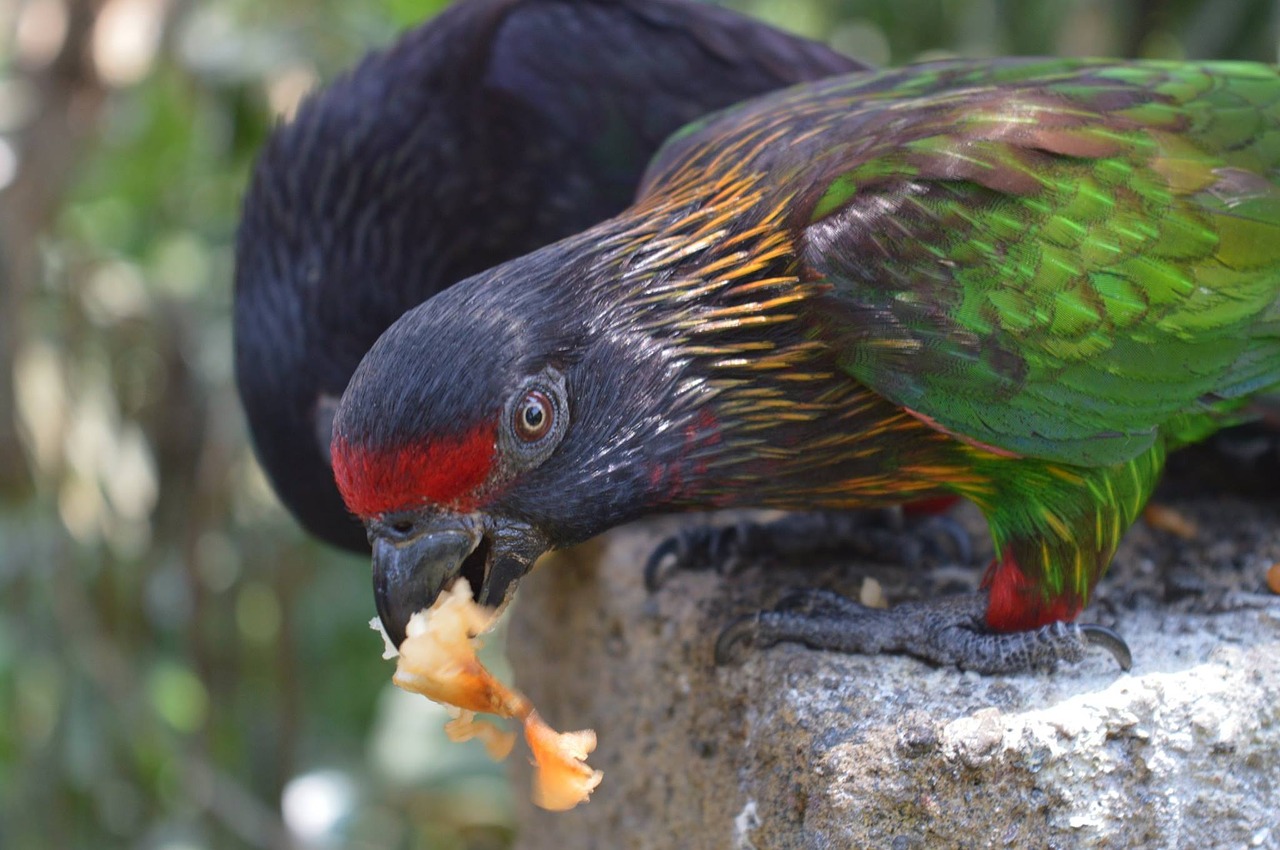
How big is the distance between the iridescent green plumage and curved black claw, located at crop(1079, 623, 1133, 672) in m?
0.07

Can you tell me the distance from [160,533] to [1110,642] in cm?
421

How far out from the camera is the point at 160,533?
17.1 ft

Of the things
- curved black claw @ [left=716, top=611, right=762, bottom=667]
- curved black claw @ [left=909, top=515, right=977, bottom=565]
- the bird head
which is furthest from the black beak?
curved black claw @ [left=909, top=515, right=977, bottom=565]

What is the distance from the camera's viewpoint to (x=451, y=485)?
1.93 m

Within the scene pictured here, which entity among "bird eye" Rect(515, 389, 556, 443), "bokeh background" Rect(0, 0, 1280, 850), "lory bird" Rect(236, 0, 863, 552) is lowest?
"bokeh background" Rect(0, 0, 1280, 850)

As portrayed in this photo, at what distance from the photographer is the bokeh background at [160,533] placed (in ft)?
15.6

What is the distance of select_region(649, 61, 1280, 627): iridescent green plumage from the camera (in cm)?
219

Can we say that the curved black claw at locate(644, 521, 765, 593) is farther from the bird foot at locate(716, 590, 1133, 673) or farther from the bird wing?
the bird wing

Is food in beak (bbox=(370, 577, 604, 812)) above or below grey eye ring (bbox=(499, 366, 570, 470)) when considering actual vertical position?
below

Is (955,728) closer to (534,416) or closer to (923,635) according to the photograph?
(923,635)

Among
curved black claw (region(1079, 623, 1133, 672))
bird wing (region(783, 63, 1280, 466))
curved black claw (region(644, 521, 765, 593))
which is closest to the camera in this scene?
bird wing (region(783, 63, 1280, 466))

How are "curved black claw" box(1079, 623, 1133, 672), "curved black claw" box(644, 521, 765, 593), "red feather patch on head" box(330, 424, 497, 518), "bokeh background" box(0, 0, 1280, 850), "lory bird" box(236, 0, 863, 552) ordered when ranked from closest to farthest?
"red feather patch on head" box(330, 424, 497, 518) < "curved black claw" box(1079, 623, 1133, 672) < "curved black claw" box(644, 521, 765, 593) < "lory bird" box(236, 0, 863, 552) < "bokeh background" box(0, 0, 1280, 850)

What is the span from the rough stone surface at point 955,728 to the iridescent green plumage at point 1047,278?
0.28 metres

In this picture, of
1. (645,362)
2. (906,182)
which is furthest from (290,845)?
(906,182)
